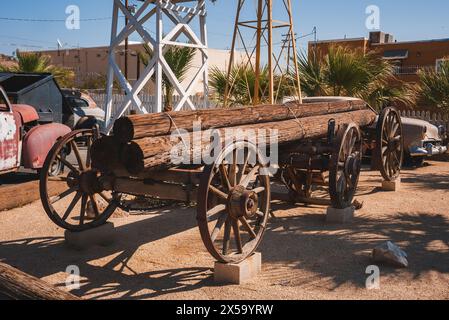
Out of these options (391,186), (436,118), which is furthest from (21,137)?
(436,118)

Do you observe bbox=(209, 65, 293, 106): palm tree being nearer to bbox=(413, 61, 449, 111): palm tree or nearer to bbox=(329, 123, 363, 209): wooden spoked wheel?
bbox=(413, 61, 449, 111): palm tree

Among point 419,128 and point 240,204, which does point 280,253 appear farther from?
point 419,128

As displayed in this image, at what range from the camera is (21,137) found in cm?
838

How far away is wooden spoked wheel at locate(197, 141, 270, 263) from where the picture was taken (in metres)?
4.54

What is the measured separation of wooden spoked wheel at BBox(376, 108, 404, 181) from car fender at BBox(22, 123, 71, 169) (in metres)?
5.13

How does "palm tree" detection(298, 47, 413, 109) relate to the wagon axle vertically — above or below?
above

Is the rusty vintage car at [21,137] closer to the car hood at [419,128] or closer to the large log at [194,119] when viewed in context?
the large log at [194,119]

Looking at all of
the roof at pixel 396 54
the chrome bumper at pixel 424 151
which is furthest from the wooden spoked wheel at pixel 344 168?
the roof at pixel 396 54

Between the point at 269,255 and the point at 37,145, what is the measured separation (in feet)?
14.8

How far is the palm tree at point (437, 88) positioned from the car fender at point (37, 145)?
34.1ft

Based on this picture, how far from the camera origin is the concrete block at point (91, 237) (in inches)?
236

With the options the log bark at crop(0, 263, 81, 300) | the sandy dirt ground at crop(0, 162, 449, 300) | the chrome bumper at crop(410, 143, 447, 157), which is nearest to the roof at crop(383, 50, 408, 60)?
the chrome bumper at crop(410, 143, 447, 157)
